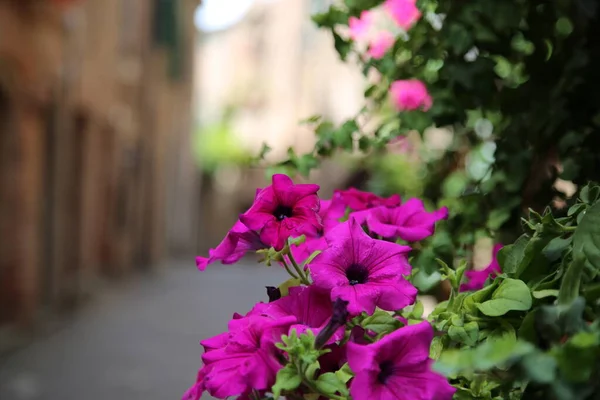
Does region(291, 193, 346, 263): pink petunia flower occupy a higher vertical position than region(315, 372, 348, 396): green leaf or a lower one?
higher

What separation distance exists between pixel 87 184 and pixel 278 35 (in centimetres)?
2111

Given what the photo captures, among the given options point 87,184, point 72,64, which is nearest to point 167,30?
point 87,184

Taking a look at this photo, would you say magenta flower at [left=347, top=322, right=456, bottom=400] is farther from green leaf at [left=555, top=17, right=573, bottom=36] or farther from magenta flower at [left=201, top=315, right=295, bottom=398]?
green leaf at [left=555, top=17, right=573, bottom=36]

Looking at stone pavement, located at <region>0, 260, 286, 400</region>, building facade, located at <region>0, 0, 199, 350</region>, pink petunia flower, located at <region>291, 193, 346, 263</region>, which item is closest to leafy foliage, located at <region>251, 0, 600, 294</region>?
pink petunia flower, located at <region>291, 193, 346, 263</region>

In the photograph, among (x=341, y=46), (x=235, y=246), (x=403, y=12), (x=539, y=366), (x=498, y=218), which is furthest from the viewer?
(x=403, y=12)

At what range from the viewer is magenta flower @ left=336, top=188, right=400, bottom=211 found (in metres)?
1.06

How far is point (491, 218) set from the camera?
1.27 metres

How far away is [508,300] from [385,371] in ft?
0.44

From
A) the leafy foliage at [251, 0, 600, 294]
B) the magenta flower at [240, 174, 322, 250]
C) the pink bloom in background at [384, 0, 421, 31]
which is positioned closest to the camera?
the magenta flower at [240, 174, 322, 250]

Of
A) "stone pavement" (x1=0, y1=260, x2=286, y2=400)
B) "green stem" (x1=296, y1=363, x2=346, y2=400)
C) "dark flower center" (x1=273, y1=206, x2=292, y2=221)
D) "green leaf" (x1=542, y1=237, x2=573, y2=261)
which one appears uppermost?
"green leaf" (x1=542, y1=237, x2=573, y2=261)

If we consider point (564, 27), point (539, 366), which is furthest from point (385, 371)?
point (564, 27)

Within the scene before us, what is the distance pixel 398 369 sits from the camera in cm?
73

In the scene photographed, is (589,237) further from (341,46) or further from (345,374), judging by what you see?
(341,46)

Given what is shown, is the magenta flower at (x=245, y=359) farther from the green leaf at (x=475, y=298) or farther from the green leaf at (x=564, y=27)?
the green leaf at (x=564, y=27)
